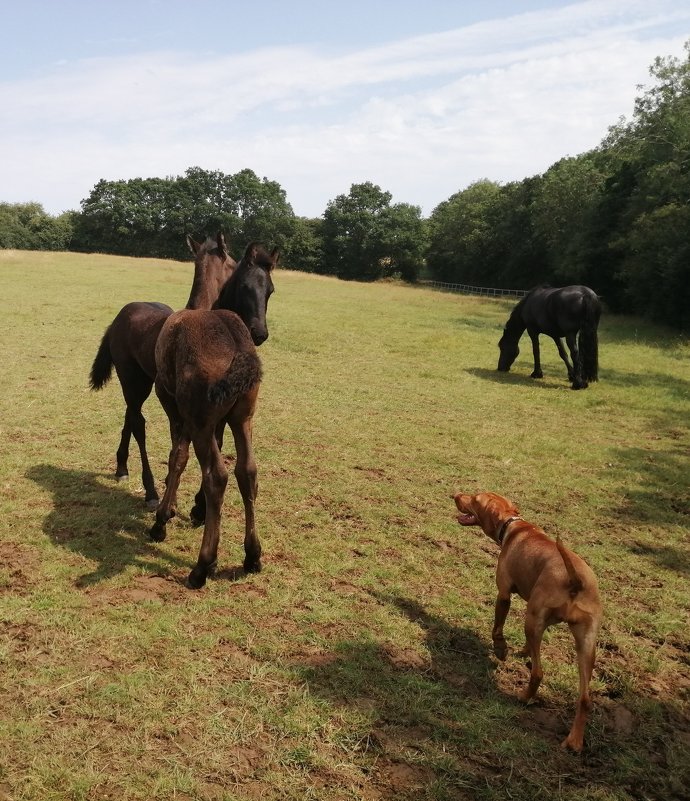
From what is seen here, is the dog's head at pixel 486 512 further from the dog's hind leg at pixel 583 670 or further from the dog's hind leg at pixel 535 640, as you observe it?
the dog's hind leg at pixel 583 670

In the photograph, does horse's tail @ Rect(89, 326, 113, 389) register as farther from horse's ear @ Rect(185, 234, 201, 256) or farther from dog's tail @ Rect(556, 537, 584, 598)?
dog's tail @ Rect(556, 537, 584, 598)

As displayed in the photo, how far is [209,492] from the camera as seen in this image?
4418 mm

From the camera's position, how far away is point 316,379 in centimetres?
1293

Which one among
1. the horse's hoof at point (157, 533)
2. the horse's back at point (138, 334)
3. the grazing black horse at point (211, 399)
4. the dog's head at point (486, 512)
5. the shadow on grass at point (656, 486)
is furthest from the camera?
the shadow on grass at point (656, 486)

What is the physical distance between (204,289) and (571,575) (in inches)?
161

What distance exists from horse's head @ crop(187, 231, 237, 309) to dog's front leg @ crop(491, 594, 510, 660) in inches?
145

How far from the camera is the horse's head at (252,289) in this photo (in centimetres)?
529

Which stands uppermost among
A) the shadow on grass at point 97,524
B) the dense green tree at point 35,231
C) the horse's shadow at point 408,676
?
the dense green tree at point 35,231

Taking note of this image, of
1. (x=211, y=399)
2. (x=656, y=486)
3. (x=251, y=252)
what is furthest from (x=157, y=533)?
(x=656, y=486)

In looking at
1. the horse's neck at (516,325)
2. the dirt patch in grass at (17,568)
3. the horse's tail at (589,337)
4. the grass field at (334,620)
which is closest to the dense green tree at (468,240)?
the horse's neck at (516,325)

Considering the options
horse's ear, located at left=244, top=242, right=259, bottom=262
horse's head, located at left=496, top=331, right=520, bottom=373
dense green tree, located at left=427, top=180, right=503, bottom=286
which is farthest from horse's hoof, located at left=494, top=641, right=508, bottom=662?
dense green tree, located at left=427, top=180, right=503, bottom=286

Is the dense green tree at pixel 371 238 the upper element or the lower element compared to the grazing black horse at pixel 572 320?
upper

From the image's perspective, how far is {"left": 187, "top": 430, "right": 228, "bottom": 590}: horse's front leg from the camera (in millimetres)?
4426

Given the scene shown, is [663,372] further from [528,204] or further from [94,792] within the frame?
[528,204]
